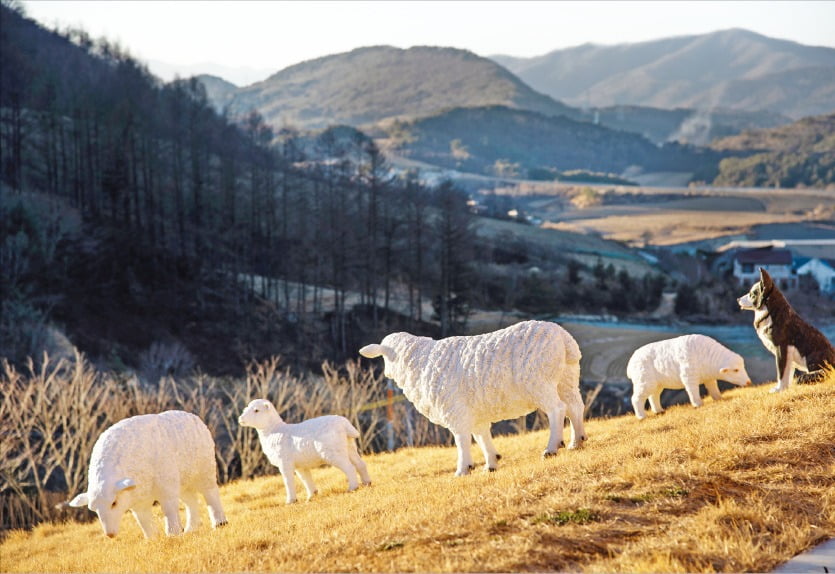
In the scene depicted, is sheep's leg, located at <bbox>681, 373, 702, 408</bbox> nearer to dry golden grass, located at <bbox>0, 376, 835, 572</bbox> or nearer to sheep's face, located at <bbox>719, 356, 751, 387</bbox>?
sheep's face, located at <bbox>719, 356, 751, 387</bbox>

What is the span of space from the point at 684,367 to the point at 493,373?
482 cm

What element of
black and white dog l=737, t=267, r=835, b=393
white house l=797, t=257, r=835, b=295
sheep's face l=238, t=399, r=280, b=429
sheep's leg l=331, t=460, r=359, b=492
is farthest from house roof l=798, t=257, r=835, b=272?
sheep's face l=238, t=399, r=280, b=429

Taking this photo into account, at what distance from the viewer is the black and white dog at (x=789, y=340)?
50.8 ft

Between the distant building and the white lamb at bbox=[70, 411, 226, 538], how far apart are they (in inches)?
2448

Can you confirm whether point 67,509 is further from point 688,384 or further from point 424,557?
point 424,557

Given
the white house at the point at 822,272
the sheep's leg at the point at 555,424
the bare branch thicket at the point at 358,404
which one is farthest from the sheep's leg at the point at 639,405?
the white house at the point at 822,272

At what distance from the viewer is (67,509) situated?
24344 mm

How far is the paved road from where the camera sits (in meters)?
8.19

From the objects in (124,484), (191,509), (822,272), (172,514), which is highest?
(124,484)

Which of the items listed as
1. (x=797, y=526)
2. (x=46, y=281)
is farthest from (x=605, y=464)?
(x=46, y=281)

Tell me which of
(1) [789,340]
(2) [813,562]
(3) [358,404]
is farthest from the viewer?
(3) [358,404]

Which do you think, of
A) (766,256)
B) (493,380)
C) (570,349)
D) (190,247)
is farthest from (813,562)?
(766,256)

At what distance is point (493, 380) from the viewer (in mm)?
13633

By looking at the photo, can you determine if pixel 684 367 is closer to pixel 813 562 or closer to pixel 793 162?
pixel 813 562
